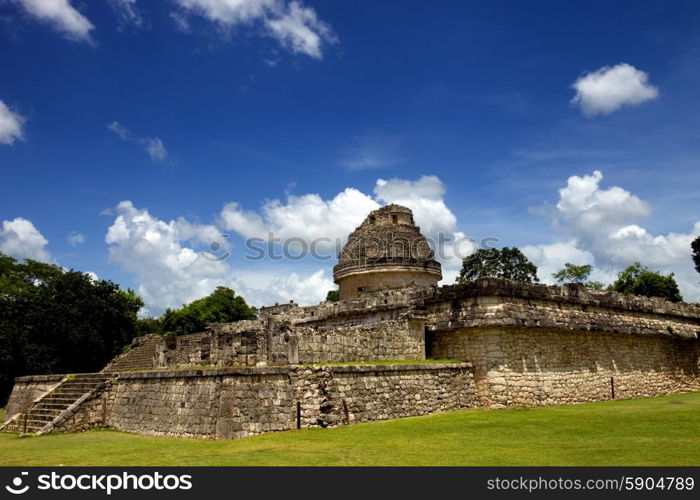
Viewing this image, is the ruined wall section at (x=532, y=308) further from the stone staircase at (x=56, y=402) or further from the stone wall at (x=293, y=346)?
the stone staircase at (x=56, y=402)

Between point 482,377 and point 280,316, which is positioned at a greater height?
point 280,316

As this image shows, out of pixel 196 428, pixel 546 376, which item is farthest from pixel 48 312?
pixel 546 376

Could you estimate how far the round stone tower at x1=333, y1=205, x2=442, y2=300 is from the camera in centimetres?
2702

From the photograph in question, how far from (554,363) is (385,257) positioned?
337 inches

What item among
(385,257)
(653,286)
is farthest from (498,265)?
(385,257)

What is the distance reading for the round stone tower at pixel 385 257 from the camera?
27016 mm

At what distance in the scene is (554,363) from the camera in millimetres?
21422

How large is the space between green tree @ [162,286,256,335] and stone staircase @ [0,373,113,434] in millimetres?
32050

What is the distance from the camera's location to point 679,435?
12.4 meters

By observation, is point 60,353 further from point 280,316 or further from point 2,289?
Result: point 280,316

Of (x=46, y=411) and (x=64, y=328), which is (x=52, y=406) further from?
(x=64, y=328)

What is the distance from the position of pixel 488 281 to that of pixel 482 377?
120 inches

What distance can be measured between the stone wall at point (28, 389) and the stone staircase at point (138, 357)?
481 cm
